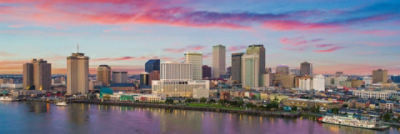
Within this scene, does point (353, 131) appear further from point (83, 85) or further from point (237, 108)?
point (83, 85)

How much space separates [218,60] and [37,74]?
33736 mm

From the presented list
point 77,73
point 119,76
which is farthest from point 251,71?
point 119,76

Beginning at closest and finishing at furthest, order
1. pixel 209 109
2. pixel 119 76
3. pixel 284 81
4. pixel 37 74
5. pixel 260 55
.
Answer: pixel 209 109
pixel 37 74
pixel 260 55
pixel 284 81
pixel 119 76

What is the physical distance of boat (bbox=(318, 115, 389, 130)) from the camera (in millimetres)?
13648

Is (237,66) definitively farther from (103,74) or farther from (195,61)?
(103,74)

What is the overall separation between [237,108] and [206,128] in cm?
662

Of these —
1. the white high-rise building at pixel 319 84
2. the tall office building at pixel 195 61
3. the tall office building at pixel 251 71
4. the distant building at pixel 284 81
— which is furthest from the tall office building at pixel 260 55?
the white high-rise building at pixel 319 84

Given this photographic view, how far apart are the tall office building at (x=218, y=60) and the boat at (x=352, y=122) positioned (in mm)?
52601

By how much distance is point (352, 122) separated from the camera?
47.0ft

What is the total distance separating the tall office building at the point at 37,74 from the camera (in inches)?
1660

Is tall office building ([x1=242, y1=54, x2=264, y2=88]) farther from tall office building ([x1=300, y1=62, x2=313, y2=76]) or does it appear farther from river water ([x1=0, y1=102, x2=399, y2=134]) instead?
river water ([x1=0, y1=102, x2=399, y2=134])

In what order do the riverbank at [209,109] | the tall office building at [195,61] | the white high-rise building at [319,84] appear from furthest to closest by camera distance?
the tall office building at [195,61], the white high-rise building at [319,84], the riverbank at [209,109]

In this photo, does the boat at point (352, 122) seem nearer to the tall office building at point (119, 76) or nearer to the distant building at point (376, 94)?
the distant building at point (376, 94)

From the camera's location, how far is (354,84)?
4706 centimetres
